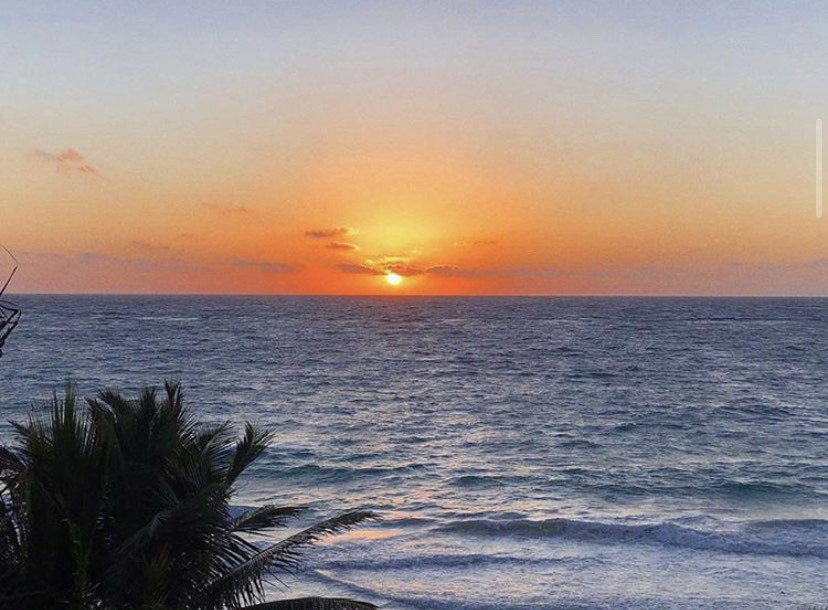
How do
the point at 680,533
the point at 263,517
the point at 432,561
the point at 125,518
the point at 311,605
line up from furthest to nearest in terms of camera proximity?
the point at 680,533 → the point at 432,561 → the point at 263,517 → the point at 311,605 → the point at 125,518

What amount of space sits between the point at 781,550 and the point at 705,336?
344 ft

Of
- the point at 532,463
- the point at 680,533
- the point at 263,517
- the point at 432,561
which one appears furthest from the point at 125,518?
the point at 532,463

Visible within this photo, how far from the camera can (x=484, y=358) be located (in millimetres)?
89812

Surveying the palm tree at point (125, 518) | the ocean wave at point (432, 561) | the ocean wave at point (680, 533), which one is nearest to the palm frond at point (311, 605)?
the palm tree at point (125, 518)

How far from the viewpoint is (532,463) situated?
1389 inches

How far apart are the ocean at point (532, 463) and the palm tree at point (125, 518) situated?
37.1 feet

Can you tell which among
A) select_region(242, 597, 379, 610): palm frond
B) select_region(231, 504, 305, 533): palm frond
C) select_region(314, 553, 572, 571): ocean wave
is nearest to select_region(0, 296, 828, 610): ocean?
select_region(314, 553, 572, 571): ocean wave

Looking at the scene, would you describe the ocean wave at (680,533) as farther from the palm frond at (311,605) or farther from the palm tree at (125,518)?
the palm tree at (125,518)

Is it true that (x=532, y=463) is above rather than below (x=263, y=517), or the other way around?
below

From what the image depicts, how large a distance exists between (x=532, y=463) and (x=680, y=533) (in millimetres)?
11663

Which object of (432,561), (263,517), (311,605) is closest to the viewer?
(311,605)

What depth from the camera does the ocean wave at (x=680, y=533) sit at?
22.9 metres

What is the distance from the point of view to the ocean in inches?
793

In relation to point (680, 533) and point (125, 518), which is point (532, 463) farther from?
point (125, 518)
